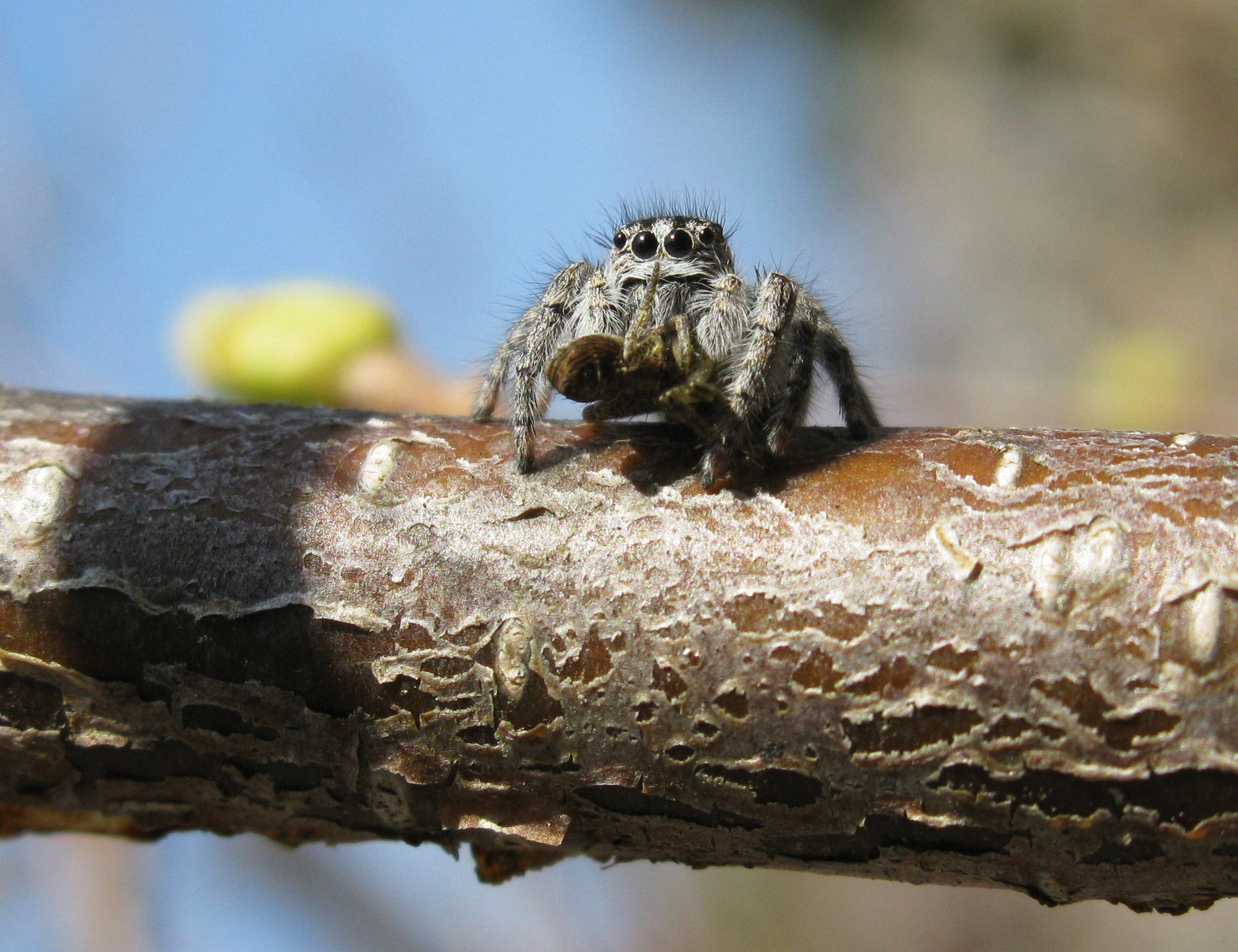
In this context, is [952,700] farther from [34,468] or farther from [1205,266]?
[1205,266]

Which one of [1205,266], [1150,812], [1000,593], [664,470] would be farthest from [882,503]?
[1205,266]

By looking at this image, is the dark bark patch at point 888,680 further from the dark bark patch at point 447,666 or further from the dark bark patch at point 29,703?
the dark bark patch at point 29,703

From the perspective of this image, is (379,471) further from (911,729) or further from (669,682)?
(911,729)

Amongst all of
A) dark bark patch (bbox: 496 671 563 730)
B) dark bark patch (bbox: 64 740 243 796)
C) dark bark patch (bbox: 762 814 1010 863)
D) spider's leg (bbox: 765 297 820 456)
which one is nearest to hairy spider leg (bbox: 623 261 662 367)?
spider's leg (bbox: 765 297 820 456)

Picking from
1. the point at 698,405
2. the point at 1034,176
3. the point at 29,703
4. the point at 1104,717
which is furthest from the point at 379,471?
the point at 1034,176

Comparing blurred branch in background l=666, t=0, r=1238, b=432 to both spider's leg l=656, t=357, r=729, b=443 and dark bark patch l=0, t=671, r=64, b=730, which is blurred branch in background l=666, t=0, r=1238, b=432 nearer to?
spider's leg l=656, t=357, r=729, b=443

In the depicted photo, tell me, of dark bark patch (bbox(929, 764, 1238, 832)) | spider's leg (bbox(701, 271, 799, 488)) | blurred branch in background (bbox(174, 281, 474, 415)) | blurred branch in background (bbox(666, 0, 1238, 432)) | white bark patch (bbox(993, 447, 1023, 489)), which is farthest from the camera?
blurred branch in background (bbox(666, 0, 1238, 432))

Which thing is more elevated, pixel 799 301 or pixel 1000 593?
pixel 799 301

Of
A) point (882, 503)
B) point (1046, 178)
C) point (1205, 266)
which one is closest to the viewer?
point (882, 503)
